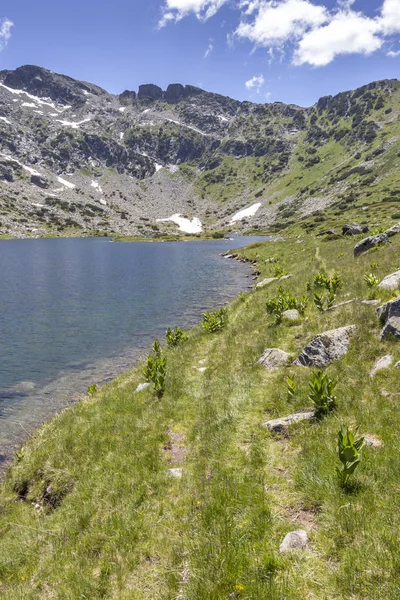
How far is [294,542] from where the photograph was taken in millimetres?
5730

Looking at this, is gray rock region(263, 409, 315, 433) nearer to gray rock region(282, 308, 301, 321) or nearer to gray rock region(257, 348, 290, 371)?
gray rock region(257, 348, 290, 371)

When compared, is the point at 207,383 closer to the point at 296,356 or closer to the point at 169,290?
the point at 296,356

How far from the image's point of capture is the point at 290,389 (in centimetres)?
1108

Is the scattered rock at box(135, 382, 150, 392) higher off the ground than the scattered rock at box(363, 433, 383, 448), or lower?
lower

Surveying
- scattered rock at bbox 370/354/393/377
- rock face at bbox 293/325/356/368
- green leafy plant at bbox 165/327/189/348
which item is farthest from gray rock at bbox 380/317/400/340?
green leafy plant at bbox 165/327/189/348

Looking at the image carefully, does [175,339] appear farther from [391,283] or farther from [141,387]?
[391,283]

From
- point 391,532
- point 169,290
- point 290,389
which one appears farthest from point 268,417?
point 169,290

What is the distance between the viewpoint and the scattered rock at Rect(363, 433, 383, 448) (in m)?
7.52

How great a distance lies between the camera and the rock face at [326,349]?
40.5ft

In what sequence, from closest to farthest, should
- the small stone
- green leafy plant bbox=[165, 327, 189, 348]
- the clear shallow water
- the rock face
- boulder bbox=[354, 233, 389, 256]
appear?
the small stone
the rock face
the clear shallow water
green leafy plant bbox=[165, 327, 189, 348]
boulder bbox=[354, 233, 389, 256]

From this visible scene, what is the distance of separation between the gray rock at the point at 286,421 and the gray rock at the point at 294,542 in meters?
3.79

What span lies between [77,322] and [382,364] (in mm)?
31488

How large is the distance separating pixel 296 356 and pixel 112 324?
24.4 meters

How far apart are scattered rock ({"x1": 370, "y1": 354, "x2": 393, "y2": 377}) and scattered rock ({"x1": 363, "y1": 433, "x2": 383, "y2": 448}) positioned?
288cm
